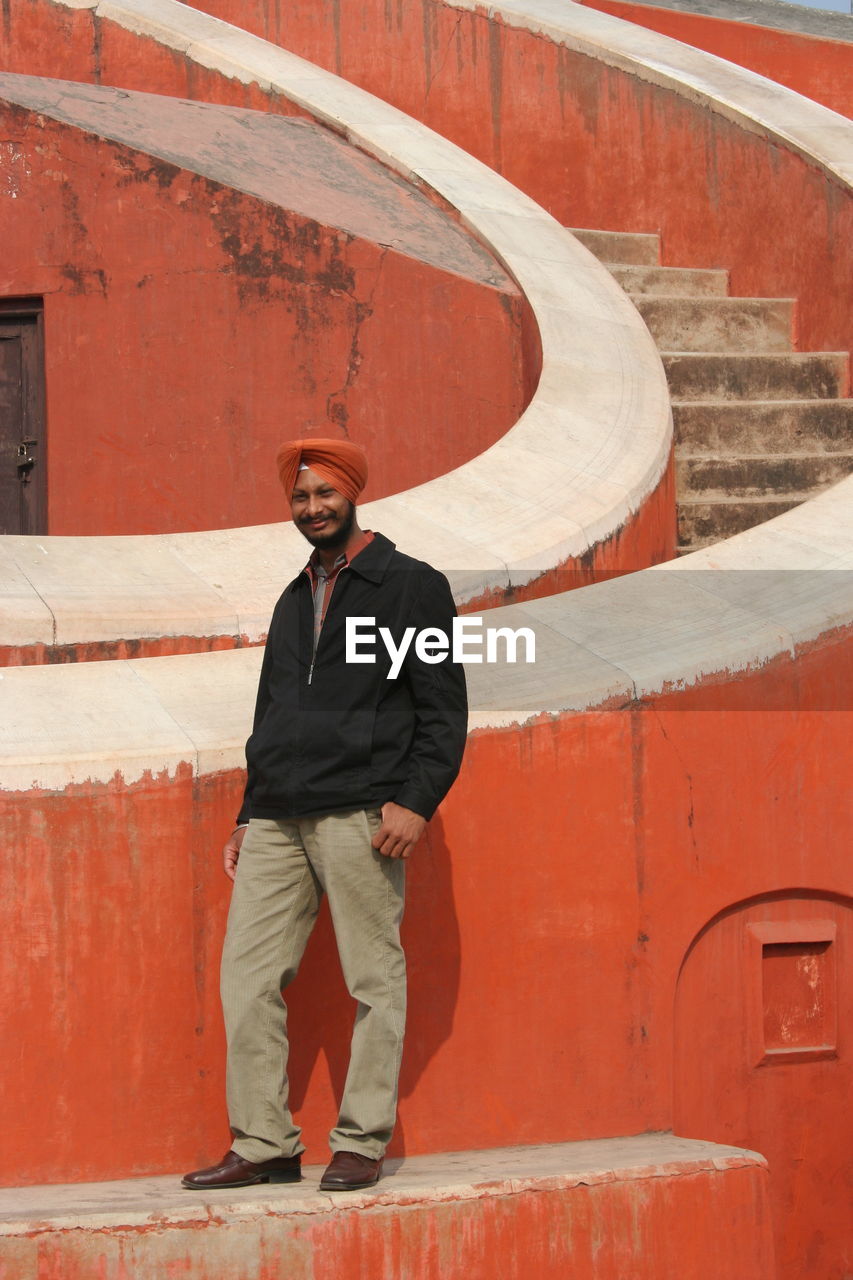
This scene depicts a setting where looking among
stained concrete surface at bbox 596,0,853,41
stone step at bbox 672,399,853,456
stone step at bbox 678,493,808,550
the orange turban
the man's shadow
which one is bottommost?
the man's shadow

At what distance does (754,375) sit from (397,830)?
14.7 ft

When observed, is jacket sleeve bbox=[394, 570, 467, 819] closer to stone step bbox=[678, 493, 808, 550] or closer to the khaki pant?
the khaki pant

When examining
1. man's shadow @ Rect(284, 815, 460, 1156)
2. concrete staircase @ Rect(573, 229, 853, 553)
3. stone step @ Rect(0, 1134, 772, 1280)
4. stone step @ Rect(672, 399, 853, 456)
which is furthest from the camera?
stone step @ Rect(672, 399, 853, 456)

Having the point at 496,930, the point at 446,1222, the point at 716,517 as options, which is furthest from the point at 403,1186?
the point at 716,517

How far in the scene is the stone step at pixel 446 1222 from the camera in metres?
2.52

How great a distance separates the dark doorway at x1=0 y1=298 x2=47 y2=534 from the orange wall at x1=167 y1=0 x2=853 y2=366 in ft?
9.81

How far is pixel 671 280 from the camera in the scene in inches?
296

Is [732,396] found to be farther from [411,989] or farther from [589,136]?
[411,989]

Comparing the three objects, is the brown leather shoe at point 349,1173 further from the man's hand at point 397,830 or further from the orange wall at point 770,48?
the orange wall at point 770,48

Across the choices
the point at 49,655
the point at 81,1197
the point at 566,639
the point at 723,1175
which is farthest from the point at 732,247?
the point at 81,1197

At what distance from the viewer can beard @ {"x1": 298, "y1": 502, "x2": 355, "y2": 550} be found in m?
2.81

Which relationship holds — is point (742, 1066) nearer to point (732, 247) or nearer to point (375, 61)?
point (732, 247)

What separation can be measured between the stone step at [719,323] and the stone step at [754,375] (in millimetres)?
339

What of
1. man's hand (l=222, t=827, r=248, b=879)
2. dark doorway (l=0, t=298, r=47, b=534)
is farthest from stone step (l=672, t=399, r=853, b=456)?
man's hand (l=222, t=827, r=248, b=879)
